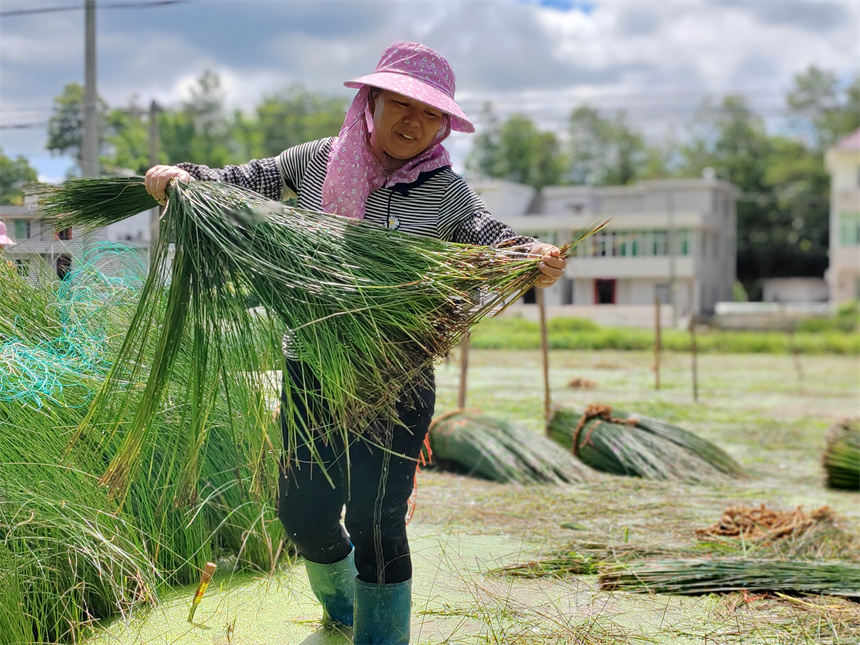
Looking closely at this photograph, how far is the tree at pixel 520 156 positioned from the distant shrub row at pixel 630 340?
61.5ft

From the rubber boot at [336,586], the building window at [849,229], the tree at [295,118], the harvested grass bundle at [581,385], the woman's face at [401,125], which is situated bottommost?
the harvested grass bundle at [581,385]

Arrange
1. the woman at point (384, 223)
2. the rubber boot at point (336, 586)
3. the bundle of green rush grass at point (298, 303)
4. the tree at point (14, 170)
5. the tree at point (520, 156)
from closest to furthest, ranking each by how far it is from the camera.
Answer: the bundle of green rush grass at point (298, 303) → the woman at point (384, 223) → the rubber boot at point (336, 586) → the tree at point (14, 170) → the tree at point (520, 156)

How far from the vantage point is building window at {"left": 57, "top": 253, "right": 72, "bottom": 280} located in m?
2.83

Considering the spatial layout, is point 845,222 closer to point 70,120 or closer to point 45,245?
point 70,120

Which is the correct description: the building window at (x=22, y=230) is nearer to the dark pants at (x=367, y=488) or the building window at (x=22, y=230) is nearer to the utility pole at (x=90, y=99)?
the dark pants at (x=367, y=488)

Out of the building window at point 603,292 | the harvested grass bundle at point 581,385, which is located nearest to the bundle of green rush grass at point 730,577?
the building window at point 603,292

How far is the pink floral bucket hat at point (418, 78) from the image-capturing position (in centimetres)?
206

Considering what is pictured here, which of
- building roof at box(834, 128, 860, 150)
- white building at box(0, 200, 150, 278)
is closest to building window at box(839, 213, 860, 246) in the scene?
building roof at box(834, 128, 860, 150)

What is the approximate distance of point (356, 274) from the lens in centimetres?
191

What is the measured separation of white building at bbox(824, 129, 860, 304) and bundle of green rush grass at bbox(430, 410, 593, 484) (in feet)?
98.6

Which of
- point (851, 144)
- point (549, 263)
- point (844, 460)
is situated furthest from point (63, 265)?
point (851, 144)

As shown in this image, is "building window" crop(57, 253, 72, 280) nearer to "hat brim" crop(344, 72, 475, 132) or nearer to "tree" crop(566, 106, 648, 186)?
"hat brim" crop(344, 72, 475, 132)

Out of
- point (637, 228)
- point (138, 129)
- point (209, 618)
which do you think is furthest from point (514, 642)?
point (637, 228)

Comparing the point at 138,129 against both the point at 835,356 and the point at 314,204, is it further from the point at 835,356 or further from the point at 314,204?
the point at 314,204
